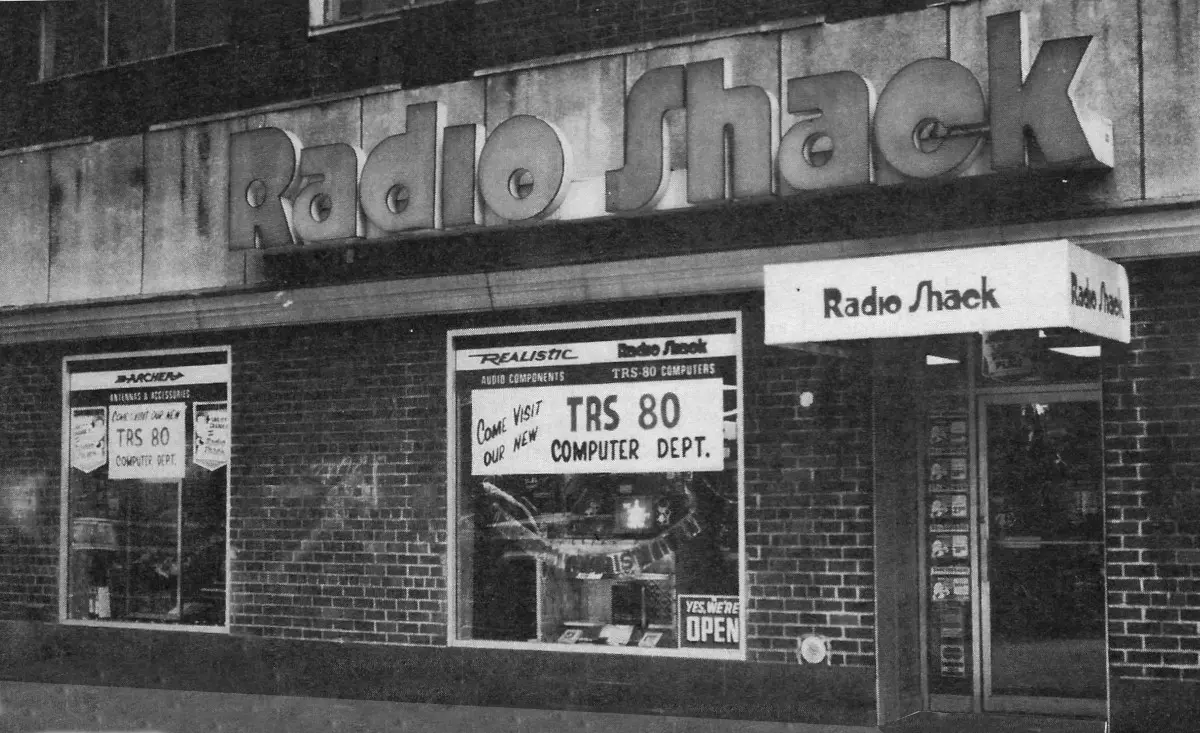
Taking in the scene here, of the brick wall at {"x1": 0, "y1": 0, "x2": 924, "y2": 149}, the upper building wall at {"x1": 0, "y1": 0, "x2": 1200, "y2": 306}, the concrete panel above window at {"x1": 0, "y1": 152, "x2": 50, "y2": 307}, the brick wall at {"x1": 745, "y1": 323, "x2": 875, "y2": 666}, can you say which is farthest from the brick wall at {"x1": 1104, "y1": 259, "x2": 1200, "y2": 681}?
the concrete panel above window at {"x1": 0, "y1": 152, "x2": 50, "y2": 307}

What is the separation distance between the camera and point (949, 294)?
8078mm

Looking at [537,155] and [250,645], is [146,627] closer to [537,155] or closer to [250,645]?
[250,645]

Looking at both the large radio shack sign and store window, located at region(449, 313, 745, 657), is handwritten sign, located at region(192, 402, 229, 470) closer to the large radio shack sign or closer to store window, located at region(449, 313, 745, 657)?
the large radio shack sign

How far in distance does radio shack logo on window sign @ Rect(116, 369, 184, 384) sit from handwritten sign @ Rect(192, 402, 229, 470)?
35cm

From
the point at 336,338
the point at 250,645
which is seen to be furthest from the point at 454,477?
the point at 250,645

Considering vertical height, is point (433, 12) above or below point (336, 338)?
above

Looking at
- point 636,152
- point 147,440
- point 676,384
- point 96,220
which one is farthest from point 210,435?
point 636,152

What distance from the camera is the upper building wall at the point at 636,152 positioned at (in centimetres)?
881

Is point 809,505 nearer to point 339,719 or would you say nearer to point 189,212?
point 339,719

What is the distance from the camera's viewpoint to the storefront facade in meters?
8.72

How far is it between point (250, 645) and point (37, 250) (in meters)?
4.22

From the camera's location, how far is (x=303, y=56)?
39.5ft

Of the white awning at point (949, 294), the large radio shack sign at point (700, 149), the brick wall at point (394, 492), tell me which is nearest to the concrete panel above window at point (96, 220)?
the brick wall at point (394, 492)

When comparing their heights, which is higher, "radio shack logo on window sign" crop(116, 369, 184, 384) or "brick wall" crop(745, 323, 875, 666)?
"radio shack logo on window sign" crop(116, 369, 184, 384)
